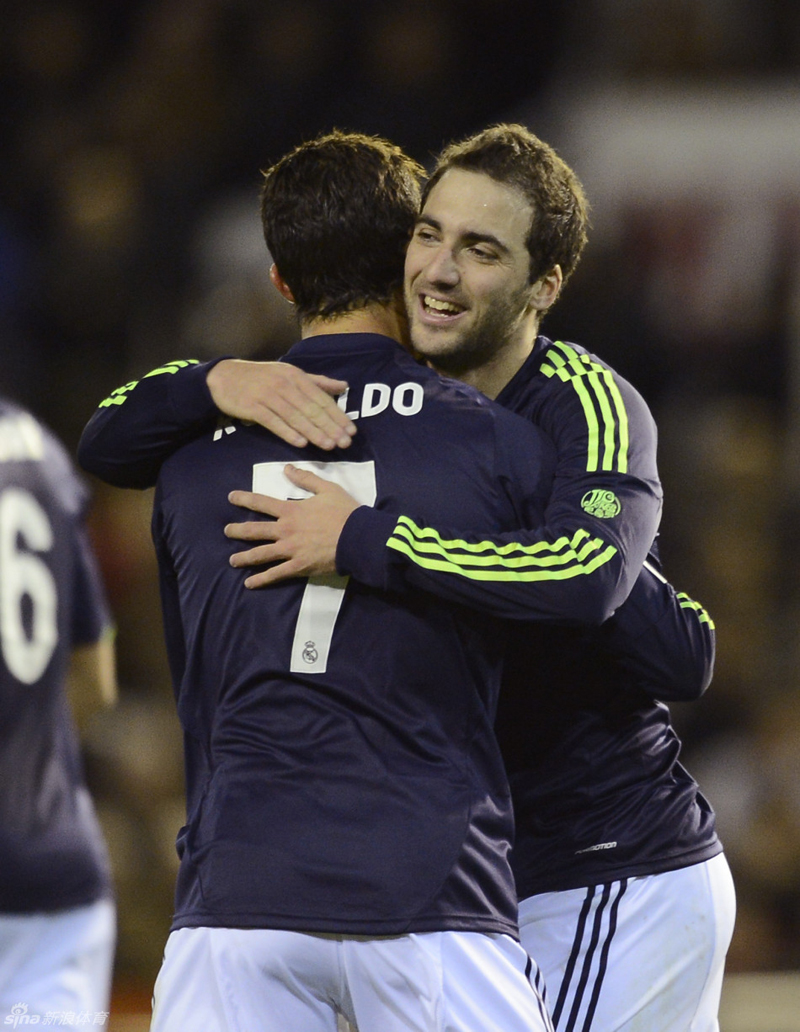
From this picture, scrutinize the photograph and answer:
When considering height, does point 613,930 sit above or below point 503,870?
below

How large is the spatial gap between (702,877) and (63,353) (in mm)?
5276

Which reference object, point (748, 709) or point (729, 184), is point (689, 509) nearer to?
point (748, 709)

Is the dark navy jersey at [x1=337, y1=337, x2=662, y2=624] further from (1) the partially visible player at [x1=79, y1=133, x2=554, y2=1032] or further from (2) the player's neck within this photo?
(2) the player's neck

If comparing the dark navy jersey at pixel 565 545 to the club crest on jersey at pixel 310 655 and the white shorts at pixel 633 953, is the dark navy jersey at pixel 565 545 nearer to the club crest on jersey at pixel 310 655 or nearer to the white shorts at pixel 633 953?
the club crest on jersey at pixel 310 655

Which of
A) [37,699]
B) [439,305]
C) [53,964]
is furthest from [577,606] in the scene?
[53,964]

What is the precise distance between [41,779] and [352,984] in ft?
3.99

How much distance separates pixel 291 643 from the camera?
7.06 ft

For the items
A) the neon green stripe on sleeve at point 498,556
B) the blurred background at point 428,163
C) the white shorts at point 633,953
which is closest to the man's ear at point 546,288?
the neon green stripe on sleeve at point 498,556

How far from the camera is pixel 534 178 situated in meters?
2.65

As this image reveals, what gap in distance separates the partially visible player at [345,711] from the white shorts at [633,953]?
50cm

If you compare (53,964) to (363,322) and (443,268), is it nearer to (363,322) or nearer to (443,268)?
(363,322)

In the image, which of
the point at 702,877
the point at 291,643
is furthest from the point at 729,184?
the point at 291,643

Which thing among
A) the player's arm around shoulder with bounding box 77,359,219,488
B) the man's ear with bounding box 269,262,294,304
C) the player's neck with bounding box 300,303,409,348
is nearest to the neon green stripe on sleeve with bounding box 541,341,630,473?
the player's neck with bounding box 300,303,409,348

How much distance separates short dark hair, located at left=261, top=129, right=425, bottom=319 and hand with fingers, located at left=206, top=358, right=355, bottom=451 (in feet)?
0.46
